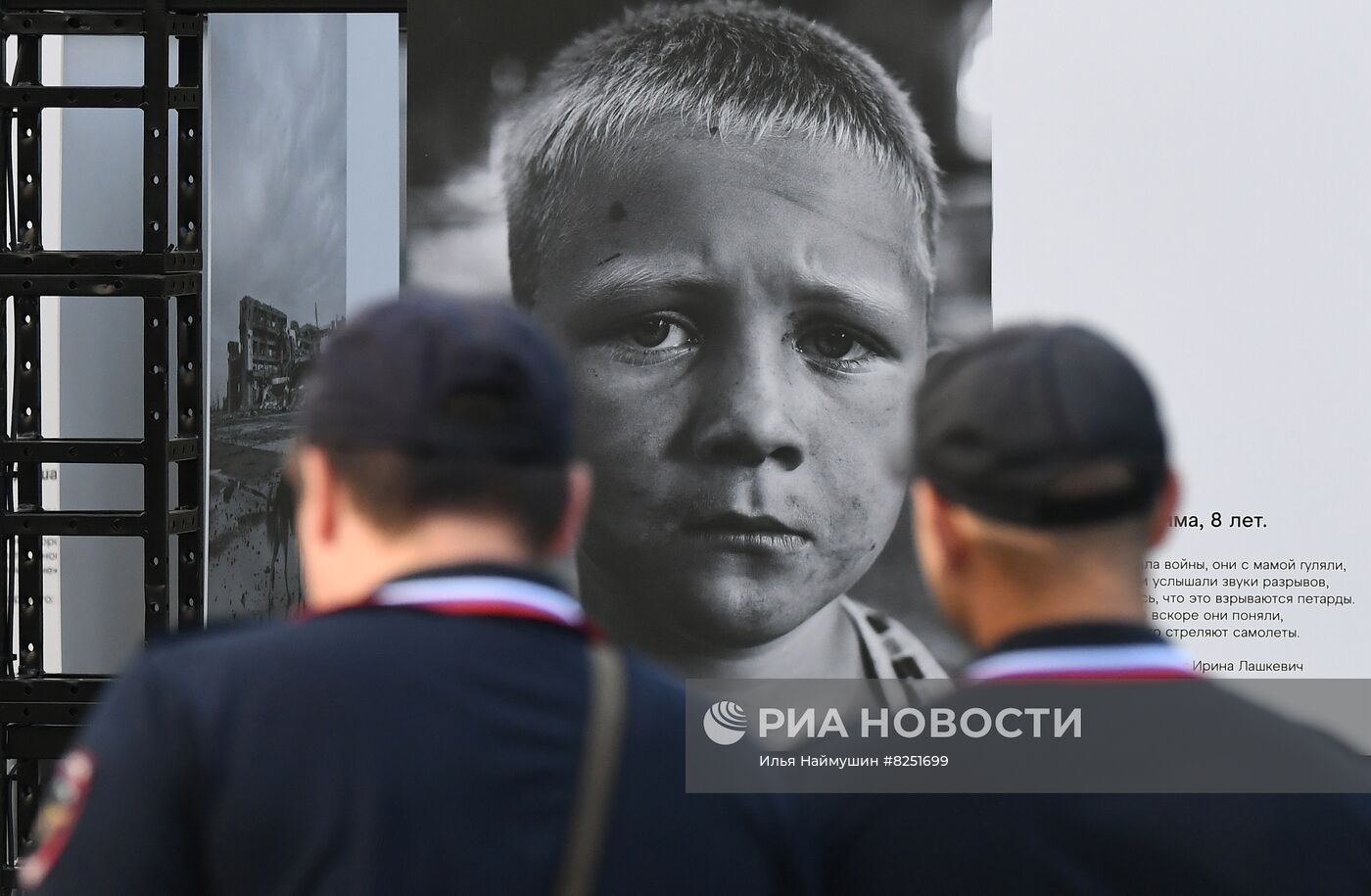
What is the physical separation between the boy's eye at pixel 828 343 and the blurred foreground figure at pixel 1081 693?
1.73m

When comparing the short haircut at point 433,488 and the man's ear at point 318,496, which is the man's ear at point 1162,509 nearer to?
the short haircut at point 433,488

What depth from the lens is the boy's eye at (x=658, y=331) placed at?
2631 mm

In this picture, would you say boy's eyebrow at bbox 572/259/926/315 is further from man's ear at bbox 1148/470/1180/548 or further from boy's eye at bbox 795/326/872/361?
man's ear at bbox 1148/470/1180/548

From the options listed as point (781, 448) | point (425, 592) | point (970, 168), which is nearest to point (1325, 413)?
point (970, 168)

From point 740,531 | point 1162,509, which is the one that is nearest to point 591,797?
point 1162,509

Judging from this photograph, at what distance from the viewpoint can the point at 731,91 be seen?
262cm

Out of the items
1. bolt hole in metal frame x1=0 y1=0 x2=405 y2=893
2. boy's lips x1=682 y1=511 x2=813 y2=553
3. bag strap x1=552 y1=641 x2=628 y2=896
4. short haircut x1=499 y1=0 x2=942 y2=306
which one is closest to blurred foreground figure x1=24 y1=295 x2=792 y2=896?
bag strap x1=552 y1=641 x2=628 y2=896

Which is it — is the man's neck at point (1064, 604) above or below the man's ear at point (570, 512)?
below

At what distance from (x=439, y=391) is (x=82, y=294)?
7.35 feet

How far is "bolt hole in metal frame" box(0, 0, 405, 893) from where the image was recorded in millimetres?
2838

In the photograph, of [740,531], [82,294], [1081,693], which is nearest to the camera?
[1081,693]

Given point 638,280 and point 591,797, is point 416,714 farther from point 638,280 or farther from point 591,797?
point 638,280

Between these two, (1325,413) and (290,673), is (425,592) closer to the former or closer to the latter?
(290,673)

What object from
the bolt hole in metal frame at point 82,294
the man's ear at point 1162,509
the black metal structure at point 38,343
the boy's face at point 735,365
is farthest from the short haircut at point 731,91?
the man's ear at point 1162,509
